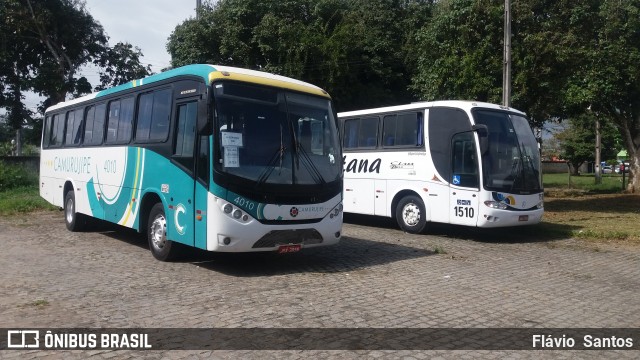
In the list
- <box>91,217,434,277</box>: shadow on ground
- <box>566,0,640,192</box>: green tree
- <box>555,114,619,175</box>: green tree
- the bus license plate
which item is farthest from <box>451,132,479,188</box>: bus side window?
<box>555,114,619,175</box>: green tree

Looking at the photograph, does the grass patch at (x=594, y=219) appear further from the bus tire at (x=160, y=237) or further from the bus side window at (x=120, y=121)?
the bus side window at (x=120, y=121)

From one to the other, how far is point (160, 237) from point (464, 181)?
667cm

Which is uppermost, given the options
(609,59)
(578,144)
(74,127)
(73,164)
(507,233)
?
(609,59)

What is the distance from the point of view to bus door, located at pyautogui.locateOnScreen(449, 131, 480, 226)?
1223 cm

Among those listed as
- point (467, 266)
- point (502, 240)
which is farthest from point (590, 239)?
point (467, 266)

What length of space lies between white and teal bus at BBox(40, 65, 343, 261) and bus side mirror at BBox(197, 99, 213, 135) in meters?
0.02

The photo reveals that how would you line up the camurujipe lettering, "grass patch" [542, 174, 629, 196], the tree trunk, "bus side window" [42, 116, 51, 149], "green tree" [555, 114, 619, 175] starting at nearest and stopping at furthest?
1. the camurujipe lettering
2. "bus side window" [42, 116, 51, 149]
3. the tree trunk
4. "grass patch" [542, 174, 629, 196]
5. "green tree" [555, 114, 619, 175]

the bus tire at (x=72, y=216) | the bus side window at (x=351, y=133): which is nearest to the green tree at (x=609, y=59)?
the bus side window at (x=351, y=133)

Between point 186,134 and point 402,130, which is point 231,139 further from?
point 402,130

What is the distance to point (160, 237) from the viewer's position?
9.45 meters

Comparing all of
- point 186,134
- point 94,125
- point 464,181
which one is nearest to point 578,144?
point 464,181

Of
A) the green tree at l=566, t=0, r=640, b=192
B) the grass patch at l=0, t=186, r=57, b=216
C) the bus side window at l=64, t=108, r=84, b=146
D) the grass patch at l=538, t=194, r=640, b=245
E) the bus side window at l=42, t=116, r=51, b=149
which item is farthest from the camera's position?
the green tree at l=566, t=0, r=640, b=192

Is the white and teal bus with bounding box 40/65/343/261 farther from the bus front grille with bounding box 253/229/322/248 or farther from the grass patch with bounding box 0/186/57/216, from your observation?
the grass patch with bounding box 0/186/57/216

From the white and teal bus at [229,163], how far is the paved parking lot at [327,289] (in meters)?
0.67
